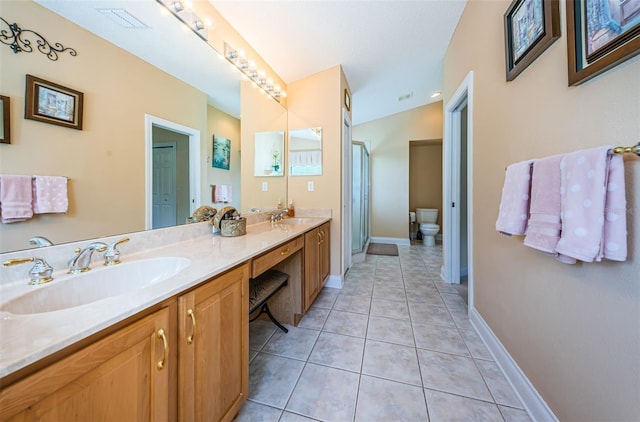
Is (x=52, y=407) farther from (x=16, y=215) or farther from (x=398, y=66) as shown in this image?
(x=398, y=66)

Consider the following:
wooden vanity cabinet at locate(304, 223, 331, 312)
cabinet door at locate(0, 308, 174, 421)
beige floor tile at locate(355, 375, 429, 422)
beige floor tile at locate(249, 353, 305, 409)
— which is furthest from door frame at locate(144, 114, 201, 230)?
beige floor tile at locate(355, 375, 429, 422)

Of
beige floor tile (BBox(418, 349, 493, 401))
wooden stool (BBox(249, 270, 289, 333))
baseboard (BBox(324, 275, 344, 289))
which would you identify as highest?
wooden stool (BBox(249, 270, 289, 333))

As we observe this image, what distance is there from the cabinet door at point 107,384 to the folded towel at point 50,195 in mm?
646

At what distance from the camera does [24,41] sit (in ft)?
2.59

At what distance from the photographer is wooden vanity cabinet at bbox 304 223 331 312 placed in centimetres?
191

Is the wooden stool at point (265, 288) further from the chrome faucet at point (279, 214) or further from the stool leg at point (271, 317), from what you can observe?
the chrome faucet at point (279, 214)

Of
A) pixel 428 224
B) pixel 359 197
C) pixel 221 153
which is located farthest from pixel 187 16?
pixel 428 224

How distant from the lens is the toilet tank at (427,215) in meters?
4.80

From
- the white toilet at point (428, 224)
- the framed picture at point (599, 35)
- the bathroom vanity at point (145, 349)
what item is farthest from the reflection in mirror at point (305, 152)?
the white toilet at point (428, 224)

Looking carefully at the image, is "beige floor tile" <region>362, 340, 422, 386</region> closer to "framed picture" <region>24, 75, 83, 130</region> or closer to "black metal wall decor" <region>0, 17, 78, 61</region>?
"framed picture" <region>24, 75, 83, 130</region>

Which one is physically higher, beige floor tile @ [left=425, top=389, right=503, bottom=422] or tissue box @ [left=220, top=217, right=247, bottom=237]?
tissue box @ [left=220, top=217, right=247, bottom=237]

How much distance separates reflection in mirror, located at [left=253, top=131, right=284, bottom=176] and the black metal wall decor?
1.44m

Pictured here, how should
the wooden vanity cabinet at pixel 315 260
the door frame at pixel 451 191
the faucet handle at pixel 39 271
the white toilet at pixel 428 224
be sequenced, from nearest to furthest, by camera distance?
the faucet handle at pixel 39 271, the wooden vanity cabinet at pixel 315 260, the door frame at pixel 451 191, the white toilet at pixel 428 224

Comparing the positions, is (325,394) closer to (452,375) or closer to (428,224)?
(452,375)
